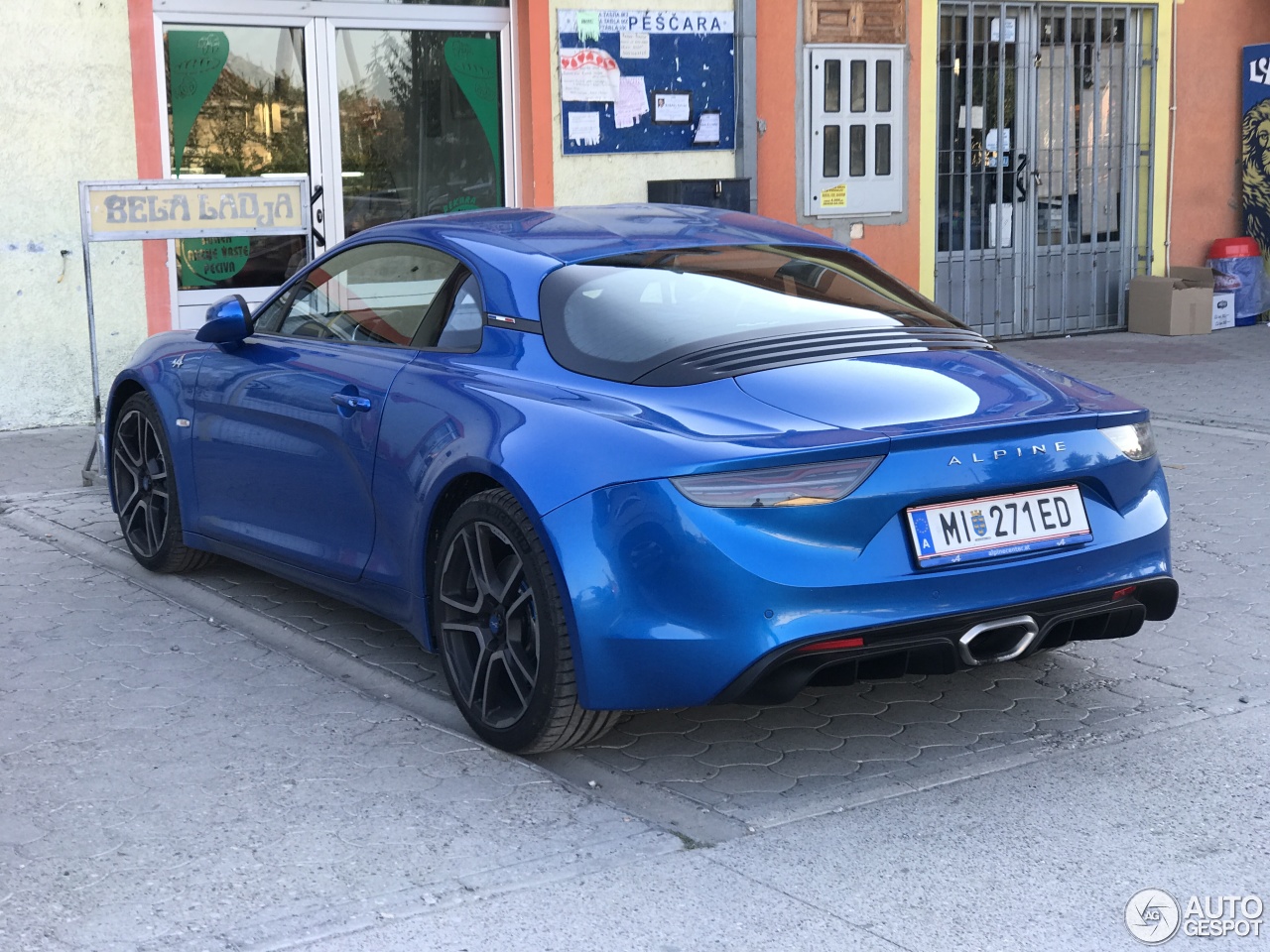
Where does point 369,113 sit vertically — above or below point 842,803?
above

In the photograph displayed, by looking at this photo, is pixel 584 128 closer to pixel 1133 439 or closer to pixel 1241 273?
pixel 1241 273

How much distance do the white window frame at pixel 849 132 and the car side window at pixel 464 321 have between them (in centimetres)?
853

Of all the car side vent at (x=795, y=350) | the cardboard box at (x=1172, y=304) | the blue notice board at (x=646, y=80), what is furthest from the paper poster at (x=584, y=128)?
the car side vent at (x=795, y=350)

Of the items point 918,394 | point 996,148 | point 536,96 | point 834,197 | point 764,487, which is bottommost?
point 764,487

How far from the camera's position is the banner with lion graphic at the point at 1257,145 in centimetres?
1519

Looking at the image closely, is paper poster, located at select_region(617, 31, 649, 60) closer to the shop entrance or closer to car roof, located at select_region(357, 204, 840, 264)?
the shop entrance

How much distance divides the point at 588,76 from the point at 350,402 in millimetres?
7388

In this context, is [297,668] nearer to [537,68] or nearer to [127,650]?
[127,650]

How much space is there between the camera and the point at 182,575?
6281 millimetres

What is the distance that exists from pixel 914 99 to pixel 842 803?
10317mm

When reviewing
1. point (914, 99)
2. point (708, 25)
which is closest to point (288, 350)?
point (708, 25)

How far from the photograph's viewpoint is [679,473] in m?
3.69

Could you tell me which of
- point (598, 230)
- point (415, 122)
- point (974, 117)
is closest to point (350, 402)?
point (598, 230)

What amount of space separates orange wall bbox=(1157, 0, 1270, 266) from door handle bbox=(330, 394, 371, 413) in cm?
1188
